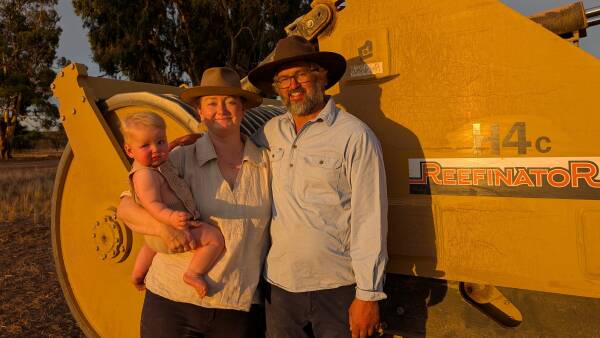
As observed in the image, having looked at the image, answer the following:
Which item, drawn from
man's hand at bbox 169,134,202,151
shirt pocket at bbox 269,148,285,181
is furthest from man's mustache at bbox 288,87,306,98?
man's hand at bbox 169,134,202,151

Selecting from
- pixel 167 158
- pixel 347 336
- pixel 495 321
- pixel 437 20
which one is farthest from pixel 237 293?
pixel 437 20

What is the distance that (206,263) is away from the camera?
211cm

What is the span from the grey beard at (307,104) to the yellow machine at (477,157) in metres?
0.32

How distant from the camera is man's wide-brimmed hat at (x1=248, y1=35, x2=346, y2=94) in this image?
225cm

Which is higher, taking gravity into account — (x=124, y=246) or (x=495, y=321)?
(x=124, y=246)

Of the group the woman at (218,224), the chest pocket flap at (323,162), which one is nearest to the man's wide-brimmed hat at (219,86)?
the woman at (218,224)

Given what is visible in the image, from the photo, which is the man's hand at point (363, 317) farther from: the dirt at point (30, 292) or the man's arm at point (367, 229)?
the dirt at point (30, 292)

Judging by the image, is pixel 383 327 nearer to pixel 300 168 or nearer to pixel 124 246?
pixel 300 168

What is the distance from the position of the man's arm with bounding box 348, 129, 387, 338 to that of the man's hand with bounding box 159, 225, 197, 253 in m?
0.73

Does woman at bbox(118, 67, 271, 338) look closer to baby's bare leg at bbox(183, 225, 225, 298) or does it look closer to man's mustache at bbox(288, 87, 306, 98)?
baby's bare leg at bbox(183, 225, 225, 298)

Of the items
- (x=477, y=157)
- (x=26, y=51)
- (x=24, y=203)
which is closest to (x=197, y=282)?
(x=477, y=157)

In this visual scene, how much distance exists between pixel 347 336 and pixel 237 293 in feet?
1.77

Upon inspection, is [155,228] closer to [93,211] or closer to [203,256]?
[203,256]

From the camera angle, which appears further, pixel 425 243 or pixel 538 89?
pixel 425 243
